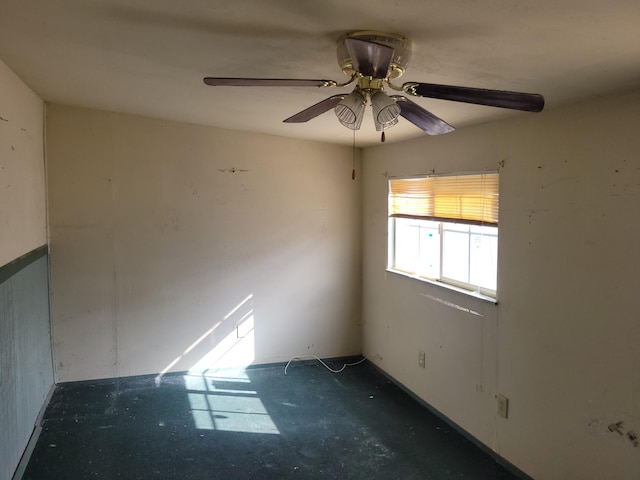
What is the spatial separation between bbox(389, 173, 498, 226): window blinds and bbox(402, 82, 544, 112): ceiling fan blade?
134cm

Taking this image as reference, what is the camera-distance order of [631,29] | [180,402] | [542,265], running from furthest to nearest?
[180,402]
[542,265]
[631,29]

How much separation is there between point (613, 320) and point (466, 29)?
1536 millimetres

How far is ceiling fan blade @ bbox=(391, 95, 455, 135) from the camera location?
5.96 feet

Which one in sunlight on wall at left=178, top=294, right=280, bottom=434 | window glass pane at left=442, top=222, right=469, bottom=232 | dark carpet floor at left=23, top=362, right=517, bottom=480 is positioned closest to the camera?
dark carpet floor at left=23, top=362, right=517, bottom=480

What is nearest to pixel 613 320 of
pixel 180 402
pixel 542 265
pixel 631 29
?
pixel 542 265

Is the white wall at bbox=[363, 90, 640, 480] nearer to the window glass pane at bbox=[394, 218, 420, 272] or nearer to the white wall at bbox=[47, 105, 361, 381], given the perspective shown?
the window glass pane at bbox=[394, 218, 420, 272]

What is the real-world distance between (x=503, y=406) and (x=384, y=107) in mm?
2078

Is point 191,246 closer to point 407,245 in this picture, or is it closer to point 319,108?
point 407,245

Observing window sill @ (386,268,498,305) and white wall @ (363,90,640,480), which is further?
window sill @ (386,268,498,305)

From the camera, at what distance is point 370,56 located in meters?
1.42

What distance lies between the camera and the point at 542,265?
2.56 metres

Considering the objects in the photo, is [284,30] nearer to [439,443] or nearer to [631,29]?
[631,29]

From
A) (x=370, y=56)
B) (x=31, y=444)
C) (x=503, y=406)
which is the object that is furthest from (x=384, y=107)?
(x=31, y=444)

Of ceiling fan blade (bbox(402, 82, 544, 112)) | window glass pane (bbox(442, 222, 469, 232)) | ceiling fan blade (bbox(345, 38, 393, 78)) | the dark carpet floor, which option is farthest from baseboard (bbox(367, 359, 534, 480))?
ceiling fan blade (bbox(345, 38, 393, 78))
